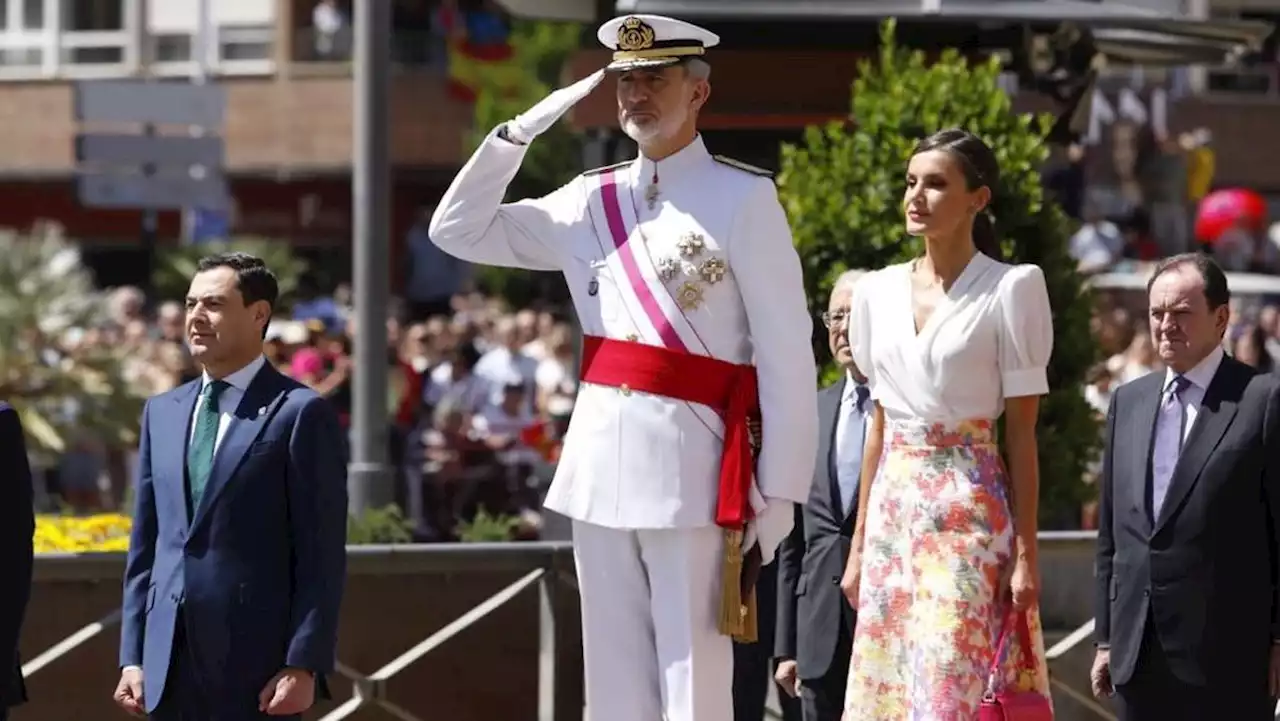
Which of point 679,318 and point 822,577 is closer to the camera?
point 679,318

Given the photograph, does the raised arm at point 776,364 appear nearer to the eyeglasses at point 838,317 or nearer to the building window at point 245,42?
the eyeglasses at point 838,317

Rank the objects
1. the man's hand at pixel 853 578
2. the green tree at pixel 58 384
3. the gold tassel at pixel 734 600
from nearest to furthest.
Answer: the gold tassel at pixel 734 600
the man's hand at pixel 853 578
the green tree at pixel 58 384

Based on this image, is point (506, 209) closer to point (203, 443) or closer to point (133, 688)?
point (203, 443)

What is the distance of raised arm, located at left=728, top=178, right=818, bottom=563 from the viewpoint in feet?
20.6

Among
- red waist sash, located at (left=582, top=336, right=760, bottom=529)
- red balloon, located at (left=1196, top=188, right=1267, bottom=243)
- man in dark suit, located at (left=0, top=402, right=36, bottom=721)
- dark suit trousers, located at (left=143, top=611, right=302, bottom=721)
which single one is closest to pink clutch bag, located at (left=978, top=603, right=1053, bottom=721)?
red waist sash, located at (left=582, top=336, right=760, bottom=529)

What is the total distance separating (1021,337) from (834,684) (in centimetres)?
149

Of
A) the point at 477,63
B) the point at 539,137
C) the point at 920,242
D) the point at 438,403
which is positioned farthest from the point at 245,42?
the point at 920,242

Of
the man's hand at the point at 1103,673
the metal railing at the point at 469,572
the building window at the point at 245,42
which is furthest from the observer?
the building window at the point at 245,42

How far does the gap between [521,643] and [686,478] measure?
10.8 ft

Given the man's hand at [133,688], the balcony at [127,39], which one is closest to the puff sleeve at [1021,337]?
the man's hand at [133,688]

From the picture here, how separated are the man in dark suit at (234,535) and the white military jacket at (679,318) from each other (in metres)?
0.66

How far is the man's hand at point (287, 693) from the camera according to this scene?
21.5 feet

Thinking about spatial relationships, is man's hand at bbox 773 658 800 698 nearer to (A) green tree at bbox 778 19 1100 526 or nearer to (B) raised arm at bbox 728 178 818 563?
(B) raised arm at bbox 728 178 818 563

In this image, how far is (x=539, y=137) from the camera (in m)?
37.6
